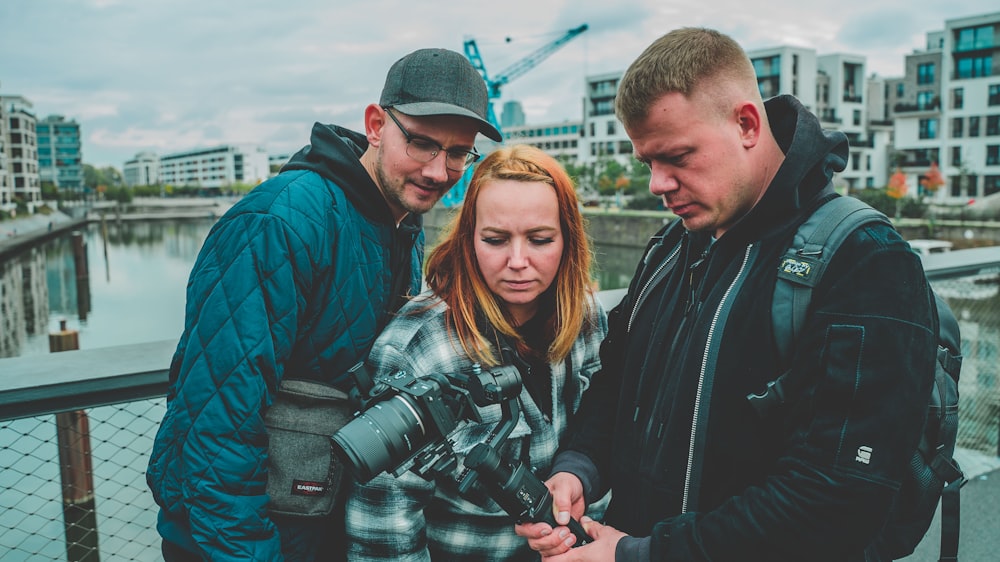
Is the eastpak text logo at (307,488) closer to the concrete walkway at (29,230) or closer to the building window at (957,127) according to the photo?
the building window at (957,127)

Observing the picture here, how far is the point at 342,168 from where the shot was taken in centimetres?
188

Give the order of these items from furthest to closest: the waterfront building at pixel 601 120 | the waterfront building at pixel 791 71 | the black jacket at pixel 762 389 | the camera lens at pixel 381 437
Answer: the waterfront building at pixel 601 120, the waterfront building at pixel 791 71, the camera lens at pixel 381 437, the black jacket at pixel 762 389

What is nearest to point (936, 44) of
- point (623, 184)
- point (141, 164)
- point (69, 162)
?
point (623, 184)

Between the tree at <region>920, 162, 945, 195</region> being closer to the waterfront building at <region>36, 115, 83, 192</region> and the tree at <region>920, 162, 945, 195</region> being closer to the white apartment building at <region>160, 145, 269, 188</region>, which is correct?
the white apartment building at <region>160, 145, 269, 188</region>

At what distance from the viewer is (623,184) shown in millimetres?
58531

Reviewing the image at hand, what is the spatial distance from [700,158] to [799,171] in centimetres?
20

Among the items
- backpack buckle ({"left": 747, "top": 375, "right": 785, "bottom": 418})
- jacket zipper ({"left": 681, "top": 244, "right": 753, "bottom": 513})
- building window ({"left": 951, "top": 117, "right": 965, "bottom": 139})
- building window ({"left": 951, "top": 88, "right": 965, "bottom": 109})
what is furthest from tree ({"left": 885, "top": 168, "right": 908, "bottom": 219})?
backpack buckle ({"left": 747, "top": 375, "right": 785, "bottom": 418})

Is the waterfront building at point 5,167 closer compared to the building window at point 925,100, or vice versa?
the building window at point 925,100

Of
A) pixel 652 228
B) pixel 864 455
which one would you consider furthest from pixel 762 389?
pixel 652 228

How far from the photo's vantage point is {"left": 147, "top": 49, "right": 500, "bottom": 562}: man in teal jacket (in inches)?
61.1

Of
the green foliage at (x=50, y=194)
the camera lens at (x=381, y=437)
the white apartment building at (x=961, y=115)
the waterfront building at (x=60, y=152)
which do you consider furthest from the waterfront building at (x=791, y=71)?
the waterfront building at (x=60, y=152)

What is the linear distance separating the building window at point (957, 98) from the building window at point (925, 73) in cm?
486

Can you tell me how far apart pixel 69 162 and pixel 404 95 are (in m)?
150

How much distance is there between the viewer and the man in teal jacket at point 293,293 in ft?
5.09
